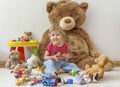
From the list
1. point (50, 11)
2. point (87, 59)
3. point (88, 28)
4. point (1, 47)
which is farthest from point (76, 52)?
point (1, 47)

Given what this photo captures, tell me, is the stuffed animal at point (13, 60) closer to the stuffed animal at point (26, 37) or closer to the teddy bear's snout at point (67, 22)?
the stuffed animal at point (26, 37)

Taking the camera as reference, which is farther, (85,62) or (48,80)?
(85,62)

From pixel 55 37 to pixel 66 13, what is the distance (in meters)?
0.21

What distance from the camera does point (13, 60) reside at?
162cm

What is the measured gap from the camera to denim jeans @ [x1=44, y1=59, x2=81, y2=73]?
4.80 ft

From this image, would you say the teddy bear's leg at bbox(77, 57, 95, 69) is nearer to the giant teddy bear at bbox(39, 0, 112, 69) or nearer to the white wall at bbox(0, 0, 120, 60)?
the giant teddy bear at bbox(39, 0, 112, 69)

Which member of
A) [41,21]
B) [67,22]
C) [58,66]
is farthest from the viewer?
[41,21]

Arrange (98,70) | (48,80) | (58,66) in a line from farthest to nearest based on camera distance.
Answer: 1. (58,66)
2. (98,70)
3. (48,80)

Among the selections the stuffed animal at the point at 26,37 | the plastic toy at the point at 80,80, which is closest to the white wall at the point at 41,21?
the stuffed animal at the point at 26,37

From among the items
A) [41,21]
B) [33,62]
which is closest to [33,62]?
[33,62]

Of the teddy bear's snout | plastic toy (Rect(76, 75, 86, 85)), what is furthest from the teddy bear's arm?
plastic toy (Rect(76, 75, 86, 85))

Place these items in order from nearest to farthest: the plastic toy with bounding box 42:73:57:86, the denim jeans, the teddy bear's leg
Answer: the plastic toy with bounding box 42:73:57:86, the denim jeans, the teddy bear's leg

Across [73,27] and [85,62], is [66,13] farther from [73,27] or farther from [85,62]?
[85,62]

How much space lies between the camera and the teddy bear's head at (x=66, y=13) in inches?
64.4
